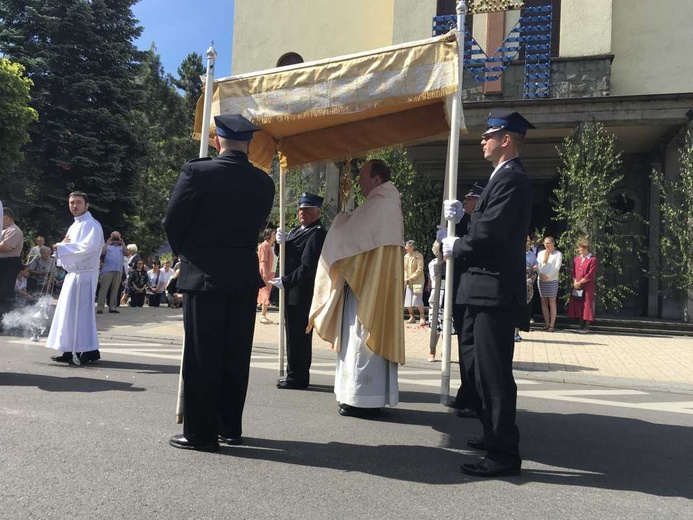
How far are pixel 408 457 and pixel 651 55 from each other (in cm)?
1659

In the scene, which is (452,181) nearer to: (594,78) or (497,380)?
(497,380)

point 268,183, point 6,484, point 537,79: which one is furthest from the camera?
point 537,79

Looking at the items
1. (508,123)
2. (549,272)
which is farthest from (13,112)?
(508,123)

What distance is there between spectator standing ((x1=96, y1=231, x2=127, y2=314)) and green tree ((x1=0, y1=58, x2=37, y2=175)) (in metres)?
10.2

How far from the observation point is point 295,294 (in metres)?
6.54

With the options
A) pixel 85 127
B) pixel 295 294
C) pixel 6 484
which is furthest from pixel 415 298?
pixel 85 127

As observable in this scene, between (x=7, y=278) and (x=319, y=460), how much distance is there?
608cm

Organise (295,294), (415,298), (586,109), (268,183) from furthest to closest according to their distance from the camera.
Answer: (586,109) → (415,298) → (295,294) → (268,183)

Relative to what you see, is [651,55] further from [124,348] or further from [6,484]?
[6,484]

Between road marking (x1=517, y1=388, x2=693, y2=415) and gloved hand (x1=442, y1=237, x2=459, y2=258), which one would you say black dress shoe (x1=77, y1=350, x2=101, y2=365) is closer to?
gloved hand (x1=442, y1=237, x2=459, y2=258)

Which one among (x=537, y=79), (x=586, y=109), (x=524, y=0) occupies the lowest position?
(x=586, y=109)

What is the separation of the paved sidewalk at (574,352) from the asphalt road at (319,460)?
1.55 m

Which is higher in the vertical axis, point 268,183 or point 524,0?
point 524,0

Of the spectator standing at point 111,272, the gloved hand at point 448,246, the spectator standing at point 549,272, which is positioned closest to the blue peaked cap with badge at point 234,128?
the gloved hand at point 448,246
